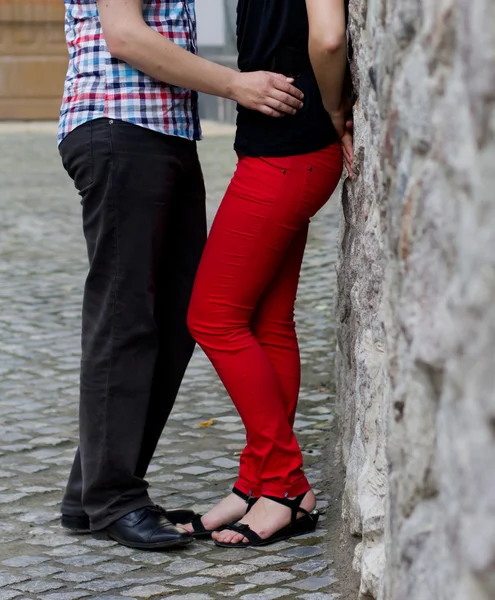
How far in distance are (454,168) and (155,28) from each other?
1788mm

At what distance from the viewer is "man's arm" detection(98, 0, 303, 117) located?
2.91 meters

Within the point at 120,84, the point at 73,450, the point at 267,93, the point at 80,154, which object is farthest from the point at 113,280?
the point at 73,450

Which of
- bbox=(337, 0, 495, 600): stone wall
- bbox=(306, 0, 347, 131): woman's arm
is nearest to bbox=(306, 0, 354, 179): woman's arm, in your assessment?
bbox=(306, 0, 347, 131): woman's arm

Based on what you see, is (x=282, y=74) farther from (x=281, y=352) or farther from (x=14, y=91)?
(x=14, y=91)

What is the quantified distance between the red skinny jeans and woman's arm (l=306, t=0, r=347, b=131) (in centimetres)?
18

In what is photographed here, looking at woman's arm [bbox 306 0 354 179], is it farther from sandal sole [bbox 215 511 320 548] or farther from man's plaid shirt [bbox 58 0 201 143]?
sandal sole [bbox 215 511 320 548]

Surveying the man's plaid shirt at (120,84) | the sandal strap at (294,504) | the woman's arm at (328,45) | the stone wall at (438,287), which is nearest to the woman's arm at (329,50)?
the woman's arm at (328,45)

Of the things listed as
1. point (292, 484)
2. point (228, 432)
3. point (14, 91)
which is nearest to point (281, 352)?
point (292, 484)

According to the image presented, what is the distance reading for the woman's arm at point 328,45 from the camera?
2.80 meters

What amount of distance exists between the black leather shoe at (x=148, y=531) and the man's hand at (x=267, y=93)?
114cm

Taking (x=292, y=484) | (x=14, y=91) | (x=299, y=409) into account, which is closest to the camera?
(x=292, y=484)

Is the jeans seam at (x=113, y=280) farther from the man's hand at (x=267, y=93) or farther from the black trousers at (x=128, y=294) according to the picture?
the man's hand at (x=267, y=93)

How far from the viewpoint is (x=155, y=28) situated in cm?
304

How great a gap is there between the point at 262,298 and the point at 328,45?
768 millimetres
